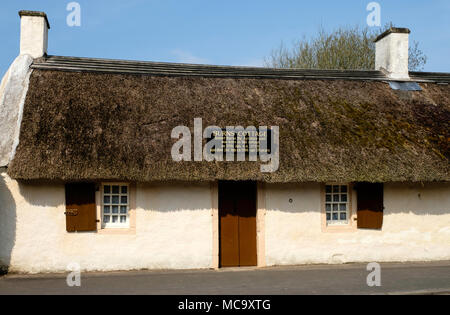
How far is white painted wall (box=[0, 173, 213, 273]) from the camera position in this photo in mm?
10242

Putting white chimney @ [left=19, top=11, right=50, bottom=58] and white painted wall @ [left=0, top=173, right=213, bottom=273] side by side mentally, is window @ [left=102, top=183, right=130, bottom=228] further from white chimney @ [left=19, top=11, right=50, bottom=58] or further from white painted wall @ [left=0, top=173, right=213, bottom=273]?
white chimney @ [left=19, top=11, right=50, bottom=58]

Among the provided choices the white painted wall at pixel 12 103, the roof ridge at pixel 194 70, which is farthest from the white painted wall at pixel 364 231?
the white painted wall at pixel 12 103

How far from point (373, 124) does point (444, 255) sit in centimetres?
388

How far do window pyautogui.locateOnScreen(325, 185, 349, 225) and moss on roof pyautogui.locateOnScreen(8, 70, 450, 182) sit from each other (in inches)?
37.4

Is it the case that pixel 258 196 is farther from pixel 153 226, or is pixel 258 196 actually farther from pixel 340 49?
pixel 340 49

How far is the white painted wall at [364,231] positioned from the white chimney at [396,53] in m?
4.49

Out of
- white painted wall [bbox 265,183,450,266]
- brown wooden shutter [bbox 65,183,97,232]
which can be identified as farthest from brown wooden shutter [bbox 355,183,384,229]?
brown wooden shutter [bbox 65,183,97,232]

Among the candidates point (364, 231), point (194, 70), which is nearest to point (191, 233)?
point (364, 231)

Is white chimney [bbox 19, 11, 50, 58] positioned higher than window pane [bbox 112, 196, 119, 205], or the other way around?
white chimney [bbox 19, 11, 50, 58]

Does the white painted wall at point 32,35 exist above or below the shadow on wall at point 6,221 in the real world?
above

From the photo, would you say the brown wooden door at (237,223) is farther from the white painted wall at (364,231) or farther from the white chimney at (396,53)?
the white chimney at (396,53)

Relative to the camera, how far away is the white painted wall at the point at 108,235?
403 inches

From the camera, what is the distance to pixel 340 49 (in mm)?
24297
